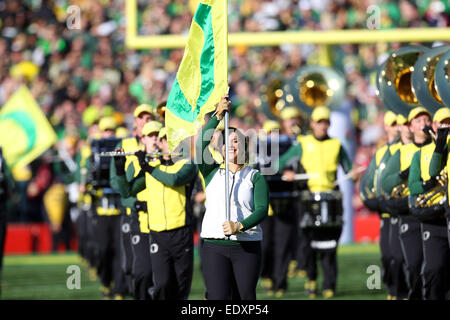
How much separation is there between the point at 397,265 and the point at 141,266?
2834mm

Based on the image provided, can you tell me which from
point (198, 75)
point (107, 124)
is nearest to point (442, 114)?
point (198, 75)

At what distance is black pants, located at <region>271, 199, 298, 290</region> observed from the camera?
14.4 m

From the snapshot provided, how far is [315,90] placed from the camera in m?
17.4

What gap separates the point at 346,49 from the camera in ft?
80.0

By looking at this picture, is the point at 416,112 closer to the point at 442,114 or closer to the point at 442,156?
the point at 442,114

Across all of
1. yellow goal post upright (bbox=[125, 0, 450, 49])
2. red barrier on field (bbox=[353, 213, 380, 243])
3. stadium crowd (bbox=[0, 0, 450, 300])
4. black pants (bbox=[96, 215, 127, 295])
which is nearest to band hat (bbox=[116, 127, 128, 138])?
black pants (bbox=[96, 215, 127, 295])

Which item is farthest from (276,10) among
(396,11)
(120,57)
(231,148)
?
(231,148)

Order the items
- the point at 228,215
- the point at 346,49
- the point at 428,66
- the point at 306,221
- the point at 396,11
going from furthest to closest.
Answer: the point at 346,49
the point at 396,11
the point at 306,221
the point at 428,66
the point at 228,215

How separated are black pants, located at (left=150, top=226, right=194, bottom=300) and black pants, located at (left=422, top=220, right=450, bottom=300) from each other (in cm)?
209

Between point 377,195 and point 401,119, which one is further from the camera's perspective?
point 377,195

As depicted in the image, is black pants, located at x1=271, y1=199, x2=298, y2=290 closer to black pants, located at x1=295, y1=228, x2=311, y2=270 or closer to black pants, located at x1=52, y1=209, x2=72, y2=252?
black pants, located at x1=295, y1=228, x2=311, y2=270

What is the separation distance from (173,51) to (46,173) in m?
4.13
